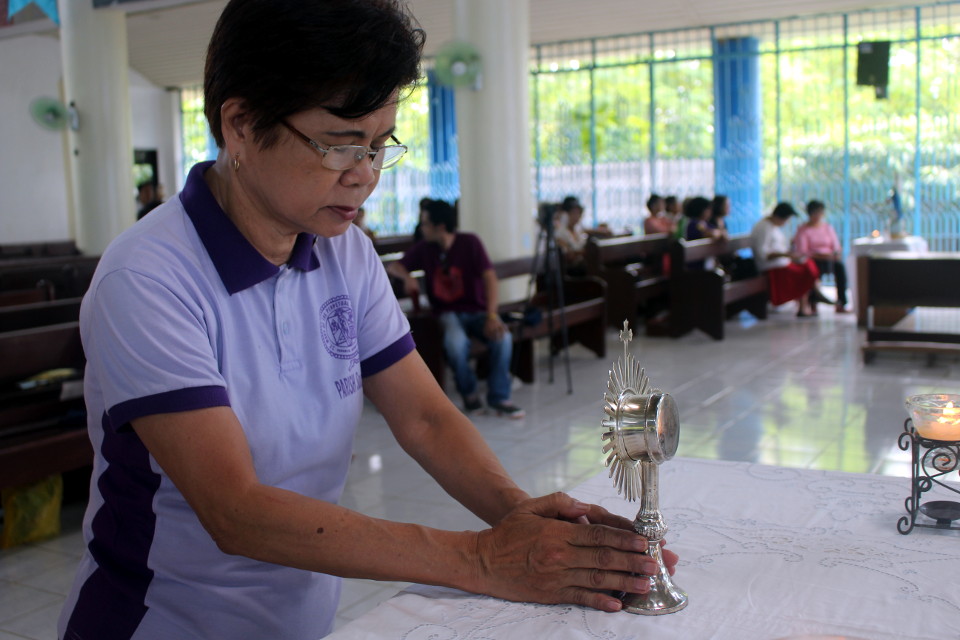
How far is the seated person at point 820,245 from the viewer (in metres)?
9.38

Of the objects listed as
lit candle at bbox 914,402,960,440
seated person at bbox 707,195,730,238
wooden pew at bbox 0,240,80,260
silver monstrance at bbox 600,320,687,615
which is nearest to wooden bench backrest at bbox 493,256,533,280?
seated person at bbox 707,195,730,238

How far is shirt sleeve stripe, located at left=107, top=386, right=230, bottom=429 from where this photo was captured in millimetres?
1048

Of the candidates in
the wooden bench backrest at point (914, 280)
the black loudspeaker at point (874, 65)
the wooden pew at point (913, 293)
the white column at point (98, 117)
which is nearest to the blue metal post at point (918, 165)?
the black loudspeaker at point (874, 65)

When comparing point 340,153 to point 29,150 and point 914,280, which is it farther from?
point 29,150

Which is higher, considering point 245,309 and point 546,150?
point 546,150

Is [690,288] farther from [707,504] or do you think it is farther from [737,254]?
[707,504]

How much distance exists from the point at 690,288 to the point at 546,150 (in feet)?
18.3

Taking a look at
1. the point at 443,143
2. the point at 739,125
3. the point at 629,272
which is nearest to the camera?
the point at 629,272

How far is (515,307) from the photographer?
6387mm

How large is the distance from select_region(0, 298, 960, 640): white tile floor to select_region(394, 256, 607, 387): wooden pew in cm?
17

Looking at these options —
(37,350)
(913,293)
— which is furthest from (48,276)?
(913,293)

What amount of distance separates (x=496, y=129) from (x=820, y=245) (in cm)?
401

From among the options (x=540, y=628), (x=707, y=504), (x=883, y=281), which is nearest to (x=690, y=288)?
(x=883, y=281)

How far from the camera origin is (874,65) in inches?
351
